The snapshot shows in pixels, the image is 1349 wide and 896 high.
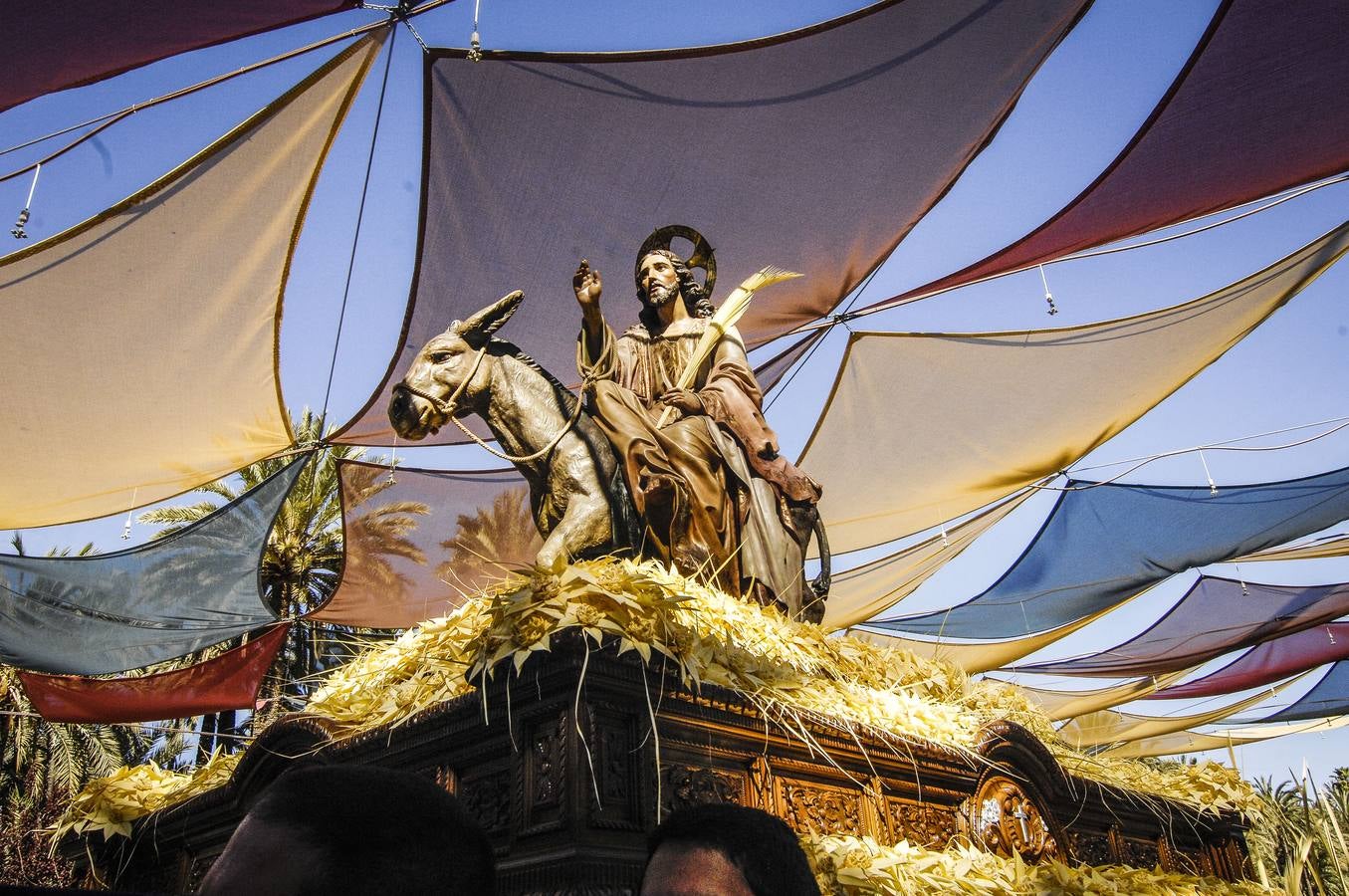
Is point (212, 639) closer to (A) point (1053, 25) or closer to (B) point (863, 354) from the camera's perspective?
(B) point (863, 354)

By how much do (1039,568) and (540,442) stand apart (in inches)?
297

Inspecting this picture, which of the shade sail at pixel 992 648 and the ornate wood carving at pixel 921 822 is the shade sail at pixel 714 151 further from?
the shade sail at pixel 992 648

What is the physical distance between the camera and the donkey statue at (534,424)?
14.4 feet

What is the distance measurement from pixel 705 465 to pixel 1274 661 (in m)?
10.7

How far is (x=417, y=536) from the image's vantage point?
30.2 ft

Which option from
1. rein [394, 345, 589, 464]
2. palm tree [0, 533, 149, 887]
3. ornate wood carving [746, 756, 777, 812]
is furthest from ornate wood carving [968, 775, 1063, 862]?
palm tree [0, 533, 149, 887]

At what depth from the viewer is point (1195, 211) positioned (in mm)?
6887

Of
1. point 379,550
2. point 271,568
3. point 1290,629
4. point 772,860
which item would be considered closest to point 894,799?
point 772,860

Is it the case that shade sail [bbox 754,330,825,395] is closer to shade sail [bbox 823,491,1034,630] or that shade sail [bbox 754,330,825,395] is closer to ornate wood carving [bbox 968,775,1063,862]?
shade sail [bbox 823,491,1034,630]


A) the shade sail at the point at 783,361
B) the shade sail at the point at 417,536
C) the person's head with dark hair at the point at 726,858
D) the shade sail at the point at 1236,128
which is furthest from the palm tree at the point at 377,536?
the person's head with dark hair at the point at 726,858

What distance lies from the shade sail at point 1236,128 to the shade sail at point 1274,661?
677 cm

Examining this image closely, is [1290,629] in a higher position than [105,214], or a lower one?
lower

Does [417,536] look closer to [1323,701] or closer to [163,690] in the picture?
[163,690]

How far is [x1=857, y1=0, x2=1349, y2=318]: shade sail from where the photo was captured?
546 centimetres
